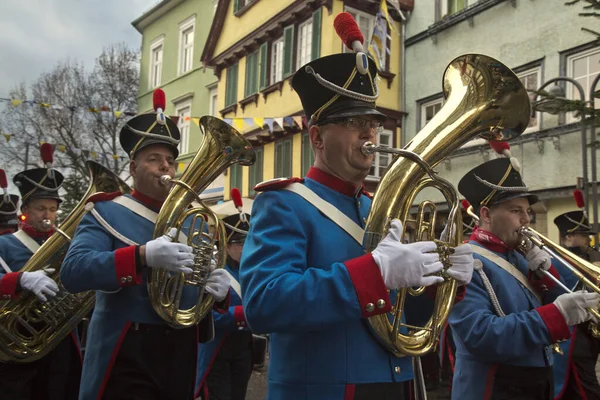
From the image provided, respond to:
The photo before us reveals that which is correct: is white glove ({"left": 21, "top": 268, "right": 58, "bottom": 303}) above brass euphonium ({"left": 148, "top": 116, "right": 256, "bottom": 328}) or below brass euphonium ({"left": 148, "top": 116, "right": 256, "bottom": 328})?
below

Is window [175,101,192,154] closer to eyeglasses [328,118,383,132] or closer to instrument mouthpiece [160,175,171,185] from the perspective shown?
instrument mouthpiece [160,175,171,185]

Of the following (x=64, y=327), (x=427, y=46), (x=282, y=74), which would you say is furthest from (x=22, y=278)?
(x=282, y=74)

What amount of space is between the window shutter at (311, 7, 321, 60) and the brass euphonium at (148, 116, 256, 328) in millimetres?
12286

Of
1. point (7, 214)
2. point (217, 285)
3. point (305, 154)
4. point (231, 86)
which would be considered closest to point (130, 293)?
point (217, 285)

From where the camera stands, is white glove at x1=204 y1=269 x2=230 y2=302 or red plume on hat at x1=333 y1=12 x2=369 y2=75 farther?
white glove at x1=204 y1=269 x2=230 y2=302

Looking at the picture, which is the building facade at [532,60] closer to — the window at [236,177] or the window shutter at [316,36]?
the window shutter at [316,36]

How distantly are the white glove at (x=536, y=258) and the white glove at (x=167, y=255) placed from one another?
203cm

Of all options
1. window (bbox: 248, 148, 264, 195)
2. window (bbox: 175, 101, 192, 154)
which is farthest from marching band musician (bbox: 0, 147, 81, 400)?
window (bbox: 175, 101, 192, 154)

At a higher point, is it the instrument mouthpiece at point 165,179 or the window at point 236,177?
the window at point 236,177

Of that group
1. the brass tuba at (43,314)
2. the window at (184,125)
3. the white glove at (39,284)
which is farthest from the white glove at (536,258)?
the window at (184,125)

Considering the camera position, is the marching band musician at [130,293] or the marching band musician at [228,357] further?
the marching band musician at [228,357]

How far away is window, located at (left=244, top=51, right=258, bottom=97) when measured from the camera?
1905 cm

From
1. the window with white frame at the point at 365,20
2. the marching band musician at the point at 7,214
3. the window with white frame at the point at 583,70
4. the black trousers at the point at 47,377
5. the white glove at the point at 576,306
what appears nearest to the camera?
the white glove at the point at 576,306

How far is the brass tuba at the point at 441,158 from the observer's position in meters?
2.16
